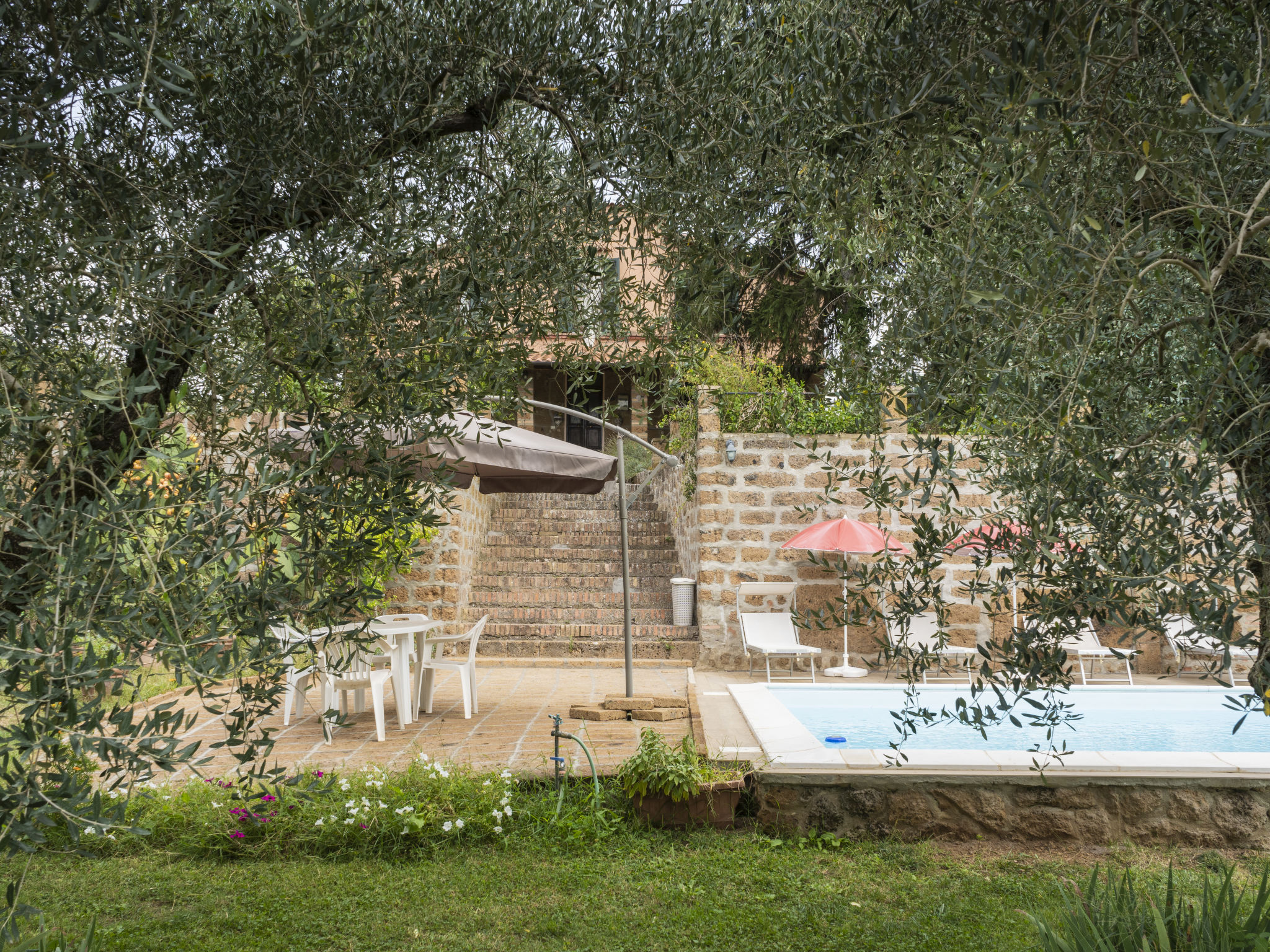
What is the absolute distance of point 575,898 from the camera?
3857mm

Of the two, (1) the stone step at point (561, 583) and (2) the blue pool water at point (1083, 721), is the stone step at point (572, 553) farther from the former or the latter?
(2) the blue pool water at point (1083, 721)

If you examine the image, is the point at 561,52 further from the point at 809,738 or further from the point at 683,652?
the point at 683,652

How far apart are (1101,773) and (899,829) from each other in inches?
43.0

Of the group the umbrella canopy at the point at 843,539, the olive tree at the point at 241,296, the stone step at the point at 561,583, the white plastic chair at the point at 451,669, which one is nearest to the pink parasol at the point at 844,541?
the umbrella canopy at the point at 843,539

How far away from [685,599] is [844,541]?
233 cm

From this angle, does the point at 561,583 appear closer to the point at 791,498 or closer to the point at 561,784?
the point at 791,498

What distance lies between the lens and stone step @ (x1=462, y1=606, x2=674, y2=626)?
33.4 ft

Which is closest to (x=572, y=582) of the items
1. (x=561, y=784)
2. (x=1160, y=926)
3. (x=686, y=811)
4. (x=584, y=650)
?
A: (x=584, y=650)

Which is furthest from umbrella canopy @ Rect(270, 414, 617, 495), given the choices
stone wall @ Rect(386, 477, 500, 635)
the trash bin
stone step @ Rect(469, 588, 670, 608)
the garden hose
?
stone step @ Rect(469, 588, 670, 608)

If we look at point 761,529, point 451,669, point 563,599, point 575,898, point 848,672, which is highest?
point 761,529

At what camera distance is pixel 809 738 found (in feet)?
17.0

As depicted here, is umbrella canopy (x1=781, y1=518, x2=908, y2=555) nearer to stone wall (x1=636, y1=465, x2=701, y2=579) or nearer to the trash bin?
stone wall (x1=636, y1=465, x2=701, y2=579)

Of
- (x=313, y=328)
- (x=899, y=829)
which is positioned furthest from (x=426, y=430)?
(x=899, y=829)

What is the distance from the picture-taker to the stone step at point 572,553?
1184cm
